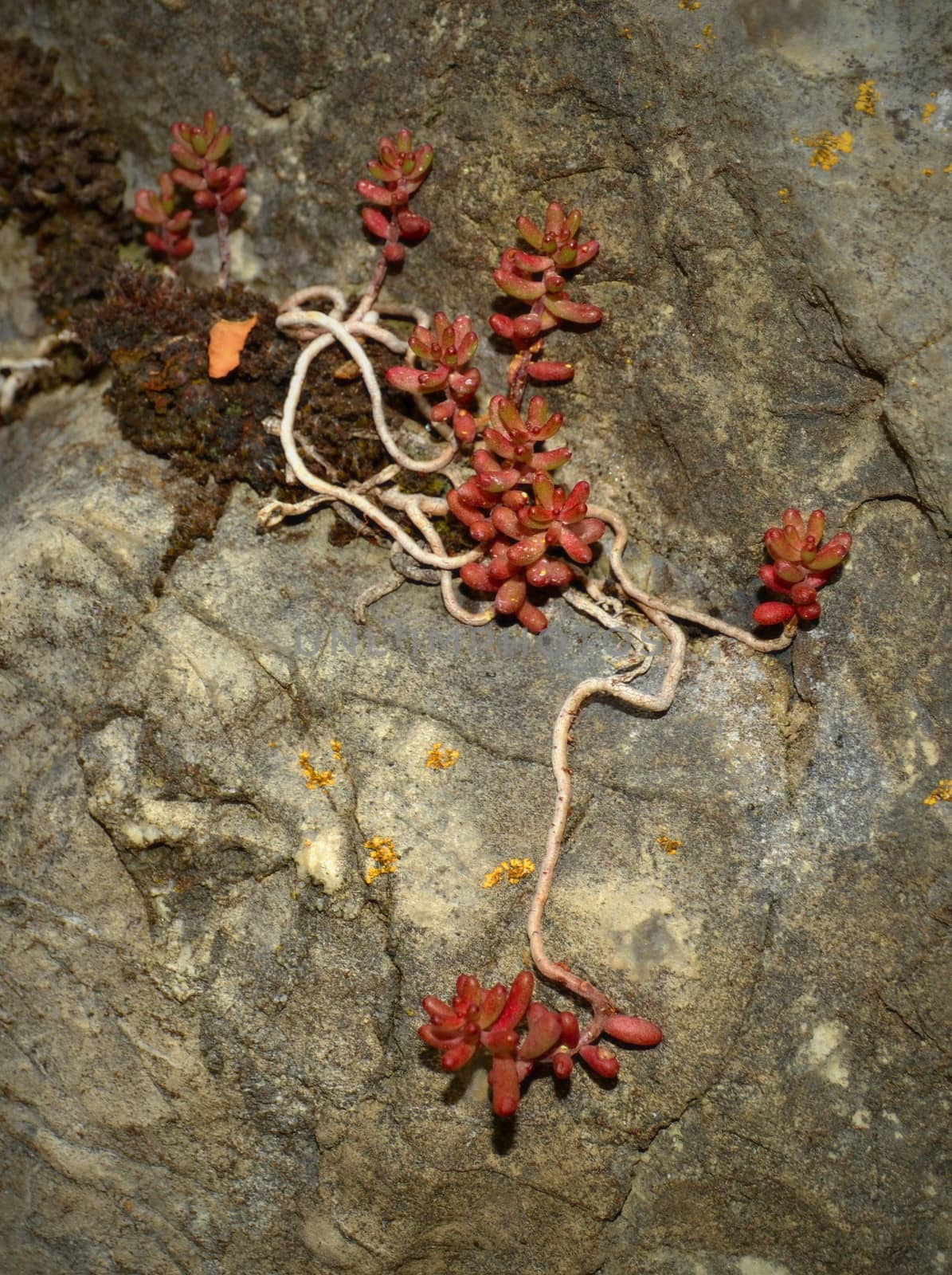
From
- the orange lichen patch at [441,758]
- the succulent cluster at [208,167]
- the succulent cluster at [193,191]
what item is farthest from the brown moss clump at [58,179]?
the orange lichen patch at [441,758]

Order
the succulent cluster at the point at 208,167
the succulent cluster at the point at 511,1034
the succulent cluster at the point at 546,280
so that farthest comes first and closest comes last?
the succulent cluster at the point at 208,167, the succulent cluster at the point at 546,280, the succulent cluster at the point at 511,1034

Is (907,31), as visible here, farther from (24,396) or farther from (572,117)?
(24,396)

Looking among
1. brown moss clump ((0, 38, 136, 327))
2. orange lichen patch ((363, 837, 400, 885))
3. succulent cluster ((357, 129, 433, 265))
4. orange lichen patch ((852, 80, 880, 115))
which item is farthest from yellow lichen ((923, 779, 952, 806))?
brown moss clump ((0, 38, 136, 327))

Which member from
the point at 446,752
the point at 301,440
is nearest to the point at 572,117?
the point at 301,440

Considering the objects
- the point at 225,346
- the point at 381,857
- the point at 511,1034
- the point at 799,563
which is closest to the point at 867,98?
the point at 799,563

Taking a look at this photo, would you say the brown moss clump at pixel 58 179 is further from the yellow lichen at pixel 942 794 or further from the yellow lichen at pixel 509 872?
the yellow lichen at pixel 942 794

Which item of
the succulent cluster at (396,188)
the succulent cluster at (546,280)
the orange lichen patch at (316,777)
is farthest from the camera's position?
the succulent cluster at (396,188)

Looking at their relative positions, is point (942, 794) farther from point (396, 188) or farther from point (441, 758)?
point (396, 188)

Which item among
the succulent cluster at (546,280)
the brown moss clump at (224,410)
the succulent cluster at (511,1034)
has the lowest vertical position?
the succulent cluster at (511,1034)
